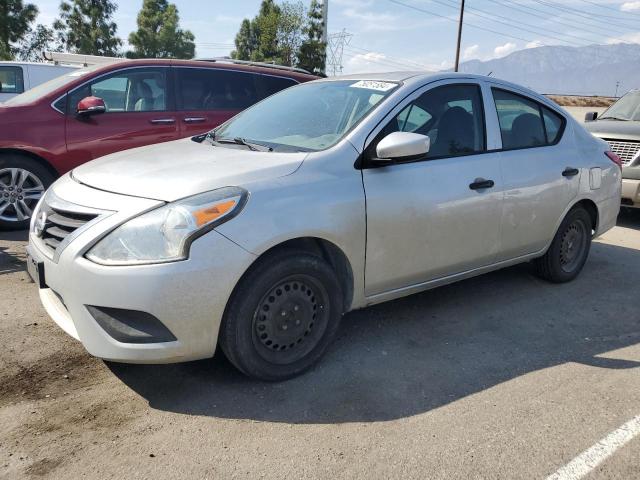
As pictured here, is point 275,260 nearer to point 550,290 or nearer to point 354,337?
point 354,337

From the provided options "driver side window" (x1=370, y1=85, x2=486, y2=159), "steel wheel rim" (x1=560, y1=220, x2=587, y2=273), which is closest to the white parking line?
"driver side window" (x1=370, y1=85, x2=486, y2=159)

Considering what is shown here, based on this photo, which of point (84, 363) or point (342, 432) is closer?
point (342, 432)

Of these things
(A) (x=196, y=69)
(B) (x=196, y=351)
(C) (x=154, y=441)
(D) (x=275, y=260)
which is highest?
(A) (x=196, y=69)

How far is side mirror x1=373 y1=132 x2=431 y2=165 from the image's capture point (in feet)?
10.7

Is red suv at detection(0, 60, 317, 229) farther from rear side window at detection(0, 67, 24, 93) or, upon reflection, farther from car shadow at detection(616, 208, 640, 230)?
car shadow at detection(616, 208, 640, 230)

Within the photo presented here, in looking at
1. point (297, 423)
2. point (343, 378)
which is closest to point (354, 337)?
point (343, 378)

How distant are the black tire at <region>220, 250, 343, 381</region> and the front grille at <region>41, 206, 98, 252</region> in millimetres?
872

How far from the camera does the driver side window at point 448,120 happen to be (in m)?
3.70

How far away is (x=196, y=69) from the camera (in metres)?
6.76

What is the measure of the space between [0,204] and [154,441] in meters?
4.36

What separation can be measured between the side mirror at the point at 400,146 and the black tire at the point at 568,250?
2.04 metres

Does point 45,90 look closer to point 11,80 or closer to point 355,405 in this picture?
point 11,80

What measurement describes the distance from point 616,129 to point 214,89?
18.3 ft

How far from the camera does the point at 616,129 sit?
8.05 metres
